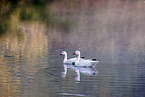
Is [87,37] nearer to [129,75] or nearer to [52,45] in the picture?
[52,45]

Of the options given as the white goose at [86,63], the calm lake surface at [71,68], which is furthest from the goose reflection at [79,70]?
the white goose at [86,63]

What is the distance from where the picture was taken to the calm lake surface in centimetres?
1728

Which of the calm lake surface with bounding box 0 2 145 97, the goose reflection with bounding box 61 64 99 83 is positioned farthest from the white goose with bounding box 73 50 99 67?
the calm lake surface with bounding box 0 2 145 97

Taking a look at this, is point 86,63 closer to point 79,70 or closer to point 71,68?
point 71,68

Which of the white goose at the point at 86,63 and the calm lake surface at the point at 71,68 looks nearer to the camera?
the calm lake surface at the point at 71,68

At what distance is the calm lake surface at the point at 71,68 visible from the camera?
17.3 meters

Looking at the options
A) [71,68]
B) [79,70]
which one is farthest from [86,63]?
[79,70]

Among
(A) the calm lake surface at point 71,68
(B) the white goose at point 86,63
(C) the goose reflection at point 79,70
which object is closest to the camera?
(A) the calm lake surface at point 71,68

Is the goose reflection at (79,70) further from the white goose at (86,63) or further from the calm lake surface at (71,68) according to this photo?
the white goose at (86,63)

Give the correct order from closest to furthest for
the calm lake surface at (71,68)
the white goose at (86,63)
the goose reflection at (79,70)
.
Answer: the calm lake surface at (71,68)
the goose reflection at (79,70)
the white goose at (86,63)

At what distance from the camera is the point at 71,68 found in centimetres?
2330

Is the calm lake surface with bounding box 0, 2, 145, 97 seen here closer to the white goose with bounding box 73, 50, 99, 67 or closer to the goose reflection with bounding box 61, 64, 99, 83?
the goose reflection with bounding box 61, 64, 99, 83

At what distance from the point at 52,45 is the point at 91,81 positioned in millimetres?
12638

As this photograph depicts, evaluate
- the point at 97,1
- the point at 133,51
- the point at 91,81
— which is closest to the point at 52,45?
the point at 133,51
